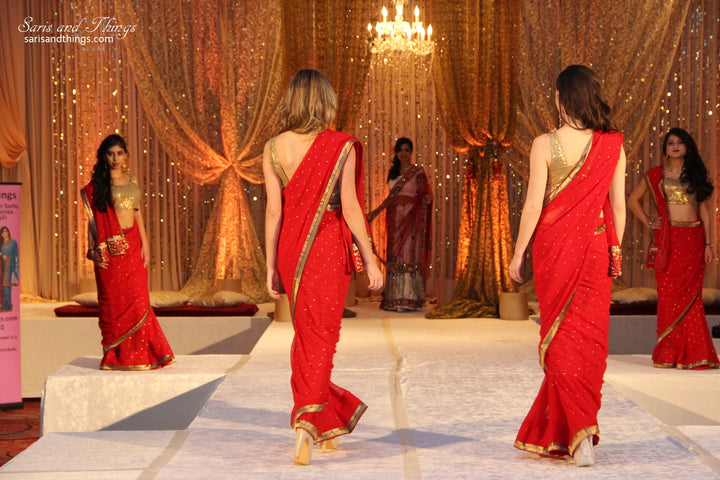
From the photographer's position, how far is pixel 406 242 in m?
8.47

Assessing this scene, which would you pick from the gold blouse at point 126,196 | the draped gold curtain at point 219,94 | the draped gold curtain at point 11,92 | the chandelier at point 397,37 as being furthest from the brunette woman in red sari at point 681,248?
the draped gold curtain at point 11,92

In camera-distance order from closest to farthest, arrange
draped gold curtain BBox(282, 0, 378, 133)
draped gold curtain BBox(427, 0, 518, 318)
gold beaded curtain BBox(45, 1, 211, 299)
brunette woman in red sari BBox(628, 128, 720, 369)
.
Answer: brunette woman in red sari BBox(628, 128, 720, 369), draped gold curtain BBox(427, 0, 518, 318), draped gold curtain BBox(282, 0, 378, 133), gold beaded curtain BBox(45, 1, 211, 299)

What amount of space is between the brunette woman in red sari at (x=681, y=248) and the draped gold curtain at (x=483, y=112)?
224 centimetres

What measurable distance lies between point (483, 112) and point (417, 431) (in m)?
4.58

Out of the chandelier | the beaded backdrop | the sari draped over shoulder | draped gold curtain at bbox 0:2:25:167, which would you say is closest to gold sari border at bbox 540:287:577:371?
the sari draped over shoulder

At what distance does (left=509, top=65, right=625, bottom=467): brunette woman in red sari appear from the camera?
10.6ft

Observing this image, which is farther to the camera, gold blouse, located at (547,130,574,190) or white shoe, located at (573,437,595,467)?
gold blouse, located at (547,130,574,190)

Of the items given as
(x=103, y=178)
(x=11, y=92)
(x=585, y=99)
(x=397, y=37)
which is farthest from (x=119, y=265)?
(x=11, y=92)

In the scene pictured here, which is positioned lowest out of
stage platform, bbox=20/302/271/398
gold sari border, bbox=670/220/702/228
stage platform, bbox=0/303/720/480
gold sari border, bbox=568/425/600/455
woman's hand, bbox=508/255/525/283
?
stage platform, bbox=20/302/271/398

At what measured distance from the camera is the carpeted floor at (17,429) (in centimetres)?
538

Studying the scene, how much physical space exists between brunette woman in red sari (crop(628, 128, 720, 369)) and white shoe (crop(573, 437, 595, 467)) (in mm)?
2281

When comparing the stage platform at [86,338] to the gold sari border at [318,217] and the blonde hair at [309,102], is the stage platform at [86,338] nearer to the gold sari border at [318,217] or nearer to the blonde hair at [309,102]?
the gold sari border at [318,217]

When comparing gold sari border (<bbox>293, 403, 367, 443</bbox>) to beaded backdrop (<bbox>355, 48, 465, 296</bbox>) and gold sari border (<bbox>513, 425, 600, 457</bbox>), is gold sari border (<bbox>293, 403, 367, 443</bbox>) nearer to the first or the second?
gold sari border (<bbox>513, 425, 600, 457</bbox>)

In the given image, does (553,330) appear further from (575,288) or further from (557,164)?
(557,164)
